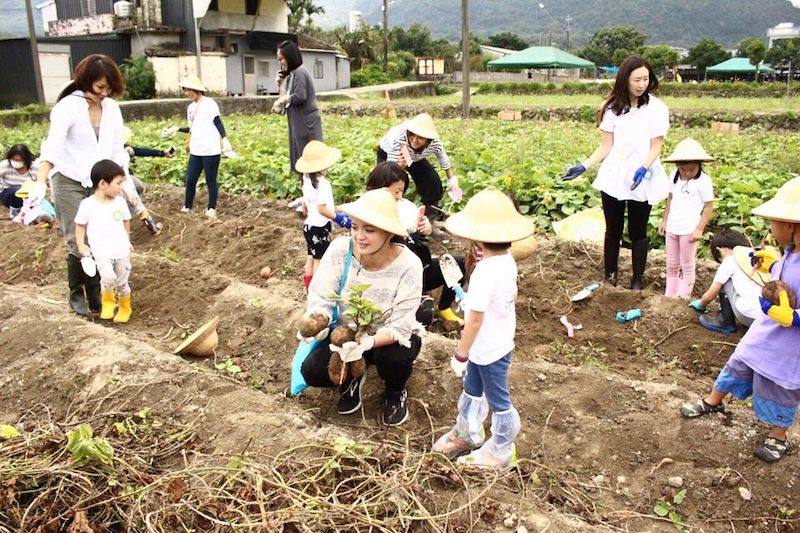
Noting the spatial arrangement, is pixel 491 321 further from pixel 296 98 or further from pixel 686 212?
pixel 296 98

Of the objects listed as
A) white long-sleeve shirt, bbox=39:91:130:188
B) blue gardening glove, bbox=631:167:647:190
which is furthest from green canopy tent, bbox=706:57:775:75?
white long-sleeve shirt, bbox=39:91:130:188

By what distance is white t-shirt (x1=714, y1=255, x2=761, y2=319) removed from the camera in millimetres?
4277

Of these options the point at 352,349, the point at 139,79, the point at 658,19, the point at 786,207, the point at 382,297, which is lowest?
the point at 352,349

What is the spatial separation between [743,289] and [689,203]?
0.89 metres

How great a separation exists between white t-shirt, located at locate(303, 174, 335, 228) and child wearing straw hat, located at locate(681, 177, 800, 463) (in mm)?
2838

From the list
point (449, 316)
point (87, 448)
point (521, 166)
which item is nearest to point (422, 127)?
point (449, 316)

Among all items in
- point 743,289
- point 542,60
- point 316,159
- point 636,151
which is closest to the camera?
point 743,289

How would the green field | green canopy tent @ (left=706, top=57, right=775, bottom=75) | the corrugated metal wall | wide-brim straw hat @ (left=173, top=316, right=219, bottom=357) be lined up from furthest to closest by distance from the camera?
green canopy tent @ (left=706, top=57, right=775, bottom=75) < the corrugated metal wall < the green field < wide-brim straw hat @ (left=173, top=316, right=219, bottom=357)

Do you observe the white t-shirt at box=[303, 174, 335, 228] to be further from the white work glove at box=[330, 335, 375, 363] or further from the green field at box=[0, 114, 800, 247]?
the green field at box=[0, 114, 800, 247]

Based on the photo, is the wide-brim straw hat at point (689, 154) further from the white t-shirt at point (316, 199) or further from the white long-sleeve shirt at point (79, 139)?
the white long-sleeve shirt at point (79, 139)

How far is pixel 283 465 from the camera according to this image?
2822mm

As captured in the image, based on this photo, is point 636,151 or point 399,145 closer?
point 636,151

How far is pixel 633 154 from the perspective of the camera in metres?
5.05

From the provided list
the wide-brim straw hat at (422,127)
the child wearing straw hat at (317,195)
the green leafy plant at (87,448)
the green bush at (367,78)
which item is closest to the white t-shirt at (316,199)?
the child wearing straw hat at (317,195)
